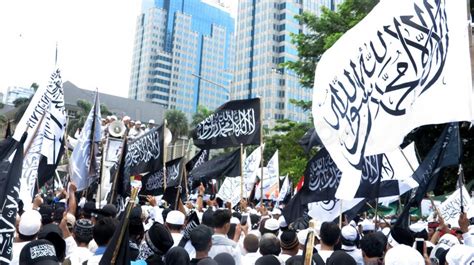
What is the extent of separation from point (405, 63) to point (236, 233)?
9.99 ft

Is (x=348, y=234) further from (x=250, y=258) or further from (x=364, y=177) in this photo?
(x=364, y=177)

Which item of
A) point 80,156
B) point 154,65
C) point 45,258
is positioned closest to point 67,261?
point 45,258

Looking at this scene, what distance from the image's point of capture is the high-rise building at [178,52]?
163 m

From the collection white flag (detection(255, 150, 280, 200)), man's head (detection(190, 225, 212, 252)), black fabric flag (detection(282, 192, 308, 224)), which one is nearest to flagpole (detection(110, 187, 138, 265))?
man's head (detection(190, 225, 212, 252))

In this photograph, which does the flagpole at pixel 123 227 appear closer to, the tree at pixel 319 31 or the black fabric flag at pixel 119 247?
the black fabric flag at pixel 119 247

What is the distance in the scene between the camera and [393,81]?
4.62m

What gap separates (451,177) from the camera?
19.7 metres

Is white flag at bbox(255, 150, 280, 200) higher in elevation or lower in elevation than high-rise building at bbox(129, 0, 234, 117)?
lower

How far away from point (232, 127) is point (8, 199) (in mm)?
6081

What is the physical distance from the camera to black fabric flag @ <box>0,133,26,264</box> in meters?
4.13

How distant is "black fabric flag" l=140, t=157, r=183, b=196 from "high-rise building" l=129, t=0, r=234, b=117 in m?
149

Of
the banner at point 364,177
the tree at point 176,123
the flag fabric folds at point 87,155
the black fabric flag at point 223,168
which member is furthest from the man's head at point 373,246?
the tree at point 176,123

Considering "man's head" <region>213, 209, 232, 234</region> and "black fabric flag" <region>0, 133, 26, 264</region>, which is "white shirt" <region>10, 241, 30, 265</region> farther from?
"man's head" <region>213, 209, 232, 234</region>

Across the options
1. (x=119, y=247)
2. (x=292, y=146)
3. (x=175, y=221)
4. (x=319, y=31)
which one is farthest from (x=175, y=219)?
(x=292, y=146)
